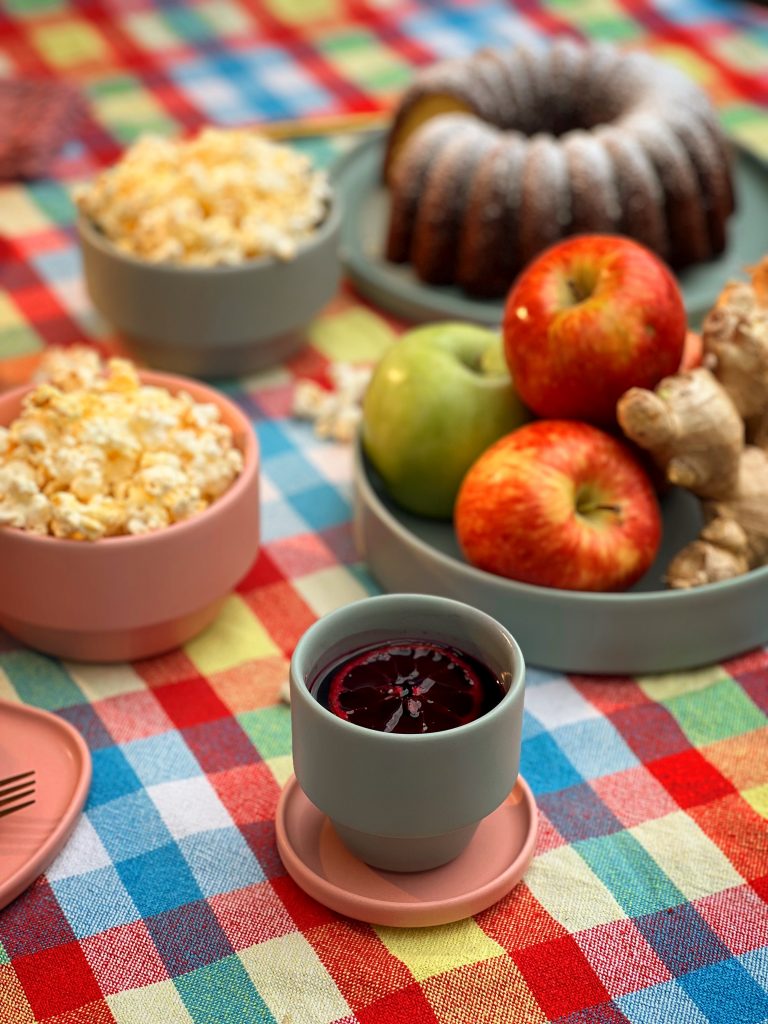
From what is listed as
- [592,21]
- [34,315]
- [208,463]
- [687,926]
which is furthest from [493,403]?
[592,21]

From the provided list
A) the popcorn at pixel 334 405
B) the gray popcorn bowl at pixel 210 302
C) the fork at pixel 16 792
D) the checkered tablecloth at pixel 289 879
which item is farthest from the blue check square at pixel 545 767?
the gray popcorn bowl at pixel 210 302

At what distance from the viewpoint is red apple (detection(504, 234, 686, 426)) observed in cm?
96

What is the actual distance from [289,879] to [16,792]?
0.61 ft

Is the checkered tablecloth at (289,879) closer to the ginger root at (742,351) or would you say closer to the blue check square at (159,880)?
the blue check square at (159,880)

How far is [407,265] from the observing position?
4.92 feet

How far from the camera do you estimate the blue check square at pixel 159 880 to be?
749 millimetres

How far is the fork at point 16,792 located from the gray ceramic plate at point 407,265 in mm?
760

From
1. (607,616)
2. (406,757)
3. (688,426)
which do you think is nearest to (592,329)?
(688,426)

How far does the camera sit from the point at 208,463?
0.92 metres

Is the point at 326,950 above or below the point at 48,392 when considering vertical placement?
below

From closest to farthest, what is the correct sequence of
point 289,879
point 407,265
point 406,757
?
point 406,757
point 289,879
point 407,265

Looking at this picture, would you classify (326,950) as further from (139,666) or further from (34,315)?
(34,315)

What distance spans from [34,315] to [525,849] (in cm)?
94

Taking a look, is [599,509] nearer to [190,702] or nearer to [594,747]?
[594,747]
